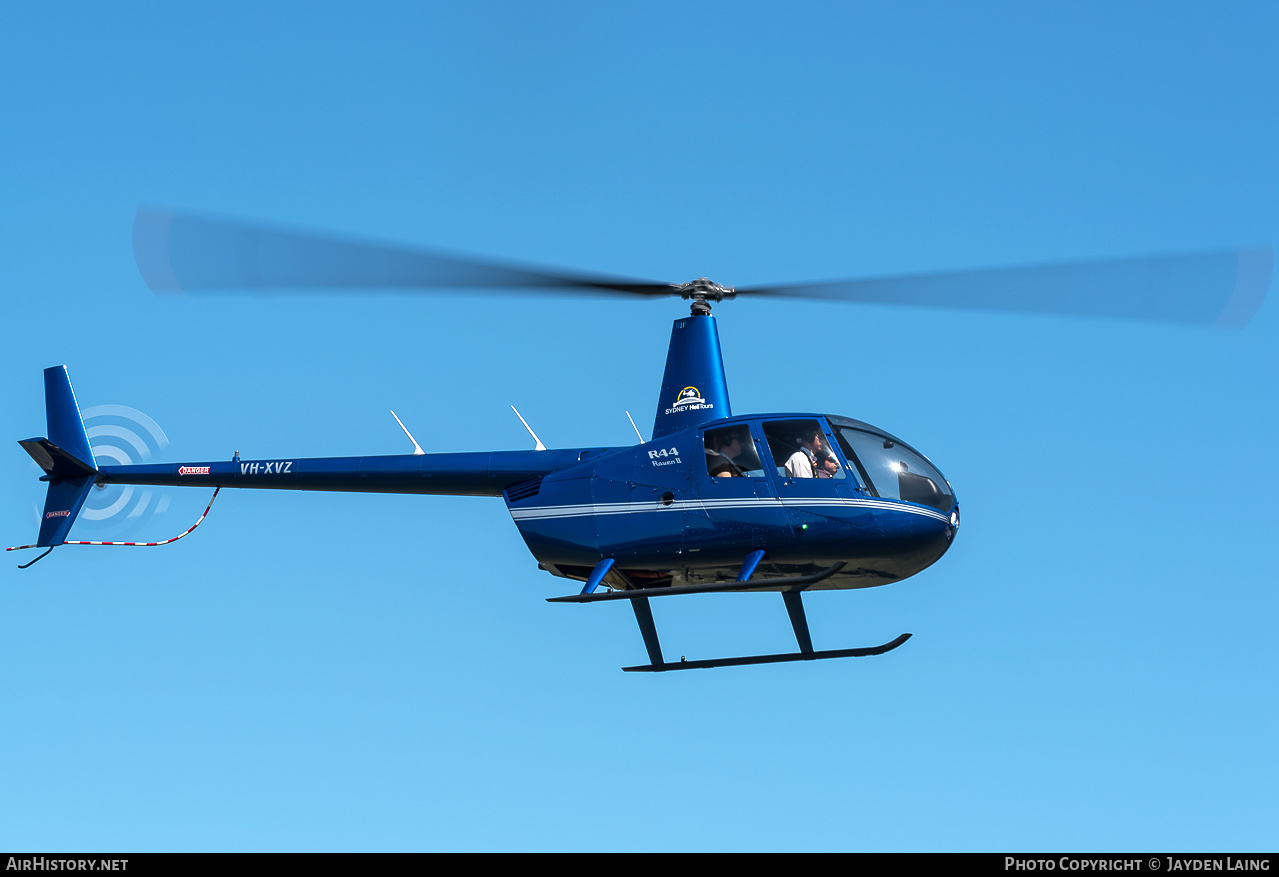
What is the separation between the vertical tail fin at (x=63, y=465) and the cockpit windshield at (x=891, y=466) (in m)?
13.3

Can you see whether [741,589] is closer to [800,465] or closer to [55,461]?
[800,465]

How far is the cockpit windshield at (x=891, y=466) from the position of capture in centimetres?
1675

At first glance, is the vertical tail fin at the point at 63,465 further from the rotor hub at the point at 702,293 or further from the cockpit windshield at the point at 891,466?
the cockpit windshield at the point at 891,466

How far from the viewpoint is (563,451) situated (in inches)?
758

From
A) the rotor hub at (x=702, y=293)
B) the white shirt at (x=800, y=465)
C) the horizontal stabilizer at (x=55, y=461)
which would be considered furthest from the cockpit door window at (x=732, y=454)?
the horizontal stabilizer at (x=55, y=461)

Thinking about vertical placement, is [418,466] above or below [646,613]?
above

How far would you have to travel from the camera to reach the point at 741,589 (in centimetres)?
1669

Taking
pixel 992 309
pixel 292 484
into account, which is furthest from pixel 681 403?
pixel 292 484

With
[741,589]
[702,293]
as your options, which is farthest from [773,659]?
[702,293]

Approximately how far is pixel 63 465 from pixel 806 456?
13.4 m

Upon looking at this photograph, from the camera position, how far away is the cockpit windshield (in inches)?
659
